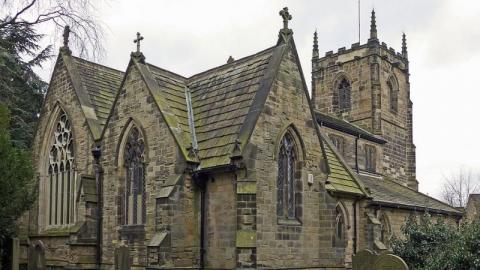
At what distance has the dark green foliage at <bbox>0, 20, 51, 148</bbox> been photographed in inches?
1089

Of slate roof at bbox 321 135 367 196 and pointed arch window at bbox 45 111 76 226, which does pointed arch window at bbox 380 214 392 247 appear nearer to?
slate roof at bbox 321 135 367 196

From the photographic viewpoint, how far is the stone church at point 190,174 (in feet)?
52.5

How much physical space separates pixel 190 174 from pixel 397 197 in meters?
19.6

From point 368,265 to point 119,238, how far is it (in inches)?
341

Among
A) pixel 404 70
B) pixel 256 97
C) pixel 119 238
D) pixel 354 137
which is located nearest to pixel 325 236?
pixel 256 97

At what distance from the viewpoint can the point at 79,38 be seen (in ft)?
68.1

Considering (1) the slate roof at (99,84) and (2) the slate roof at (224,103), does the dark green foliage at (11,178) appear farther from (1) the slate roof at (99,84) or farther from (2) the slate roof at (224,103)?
(2) the slate roof at (224,103)

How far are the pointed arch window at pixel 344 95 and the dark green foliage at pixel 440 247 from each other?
2691 centimetres

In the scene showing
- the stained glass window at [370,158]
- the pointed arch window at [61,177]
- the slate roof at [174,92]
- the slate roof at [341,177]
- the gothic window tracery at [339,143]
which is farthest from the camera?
the stained glass window at [370,158]

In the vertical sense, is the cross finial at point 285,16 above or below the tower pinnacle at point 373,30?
below

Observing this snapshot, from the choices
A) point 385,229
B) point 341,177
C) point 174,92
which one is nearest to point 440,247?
point 341,177

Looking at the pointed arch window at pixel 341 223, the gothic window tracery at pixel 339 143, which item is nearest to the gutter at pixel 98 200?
the pointed arch window at pixel 341 223

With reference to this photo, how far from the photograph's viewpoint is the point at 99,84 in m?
23.8

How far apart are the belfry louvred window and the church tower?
25733 mm
